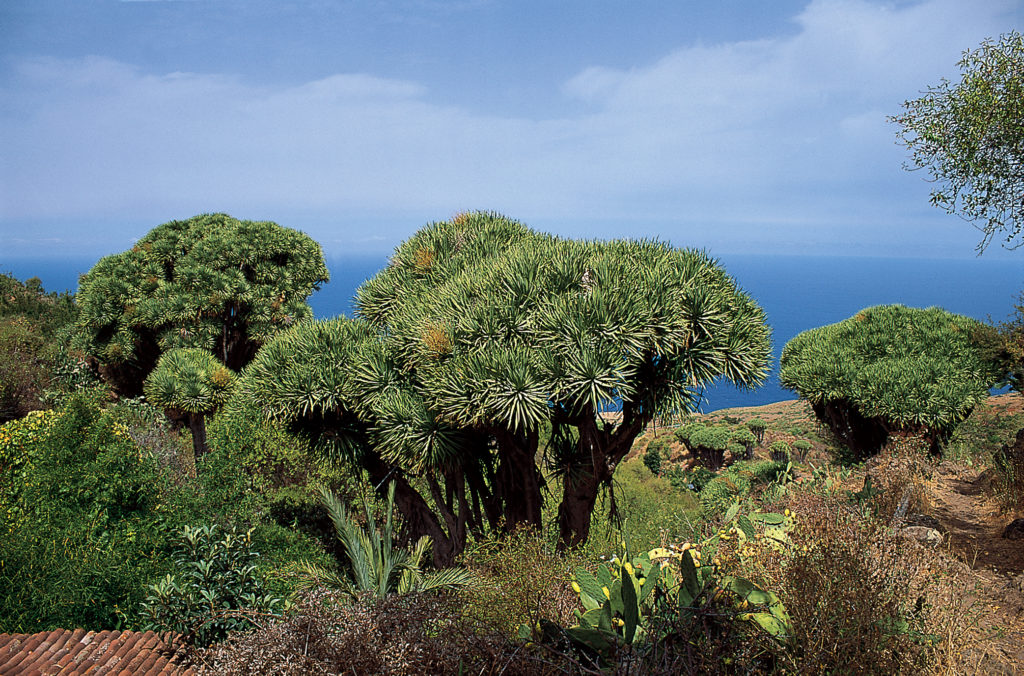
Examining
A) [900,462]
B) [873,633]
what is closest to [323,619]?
[873,633]

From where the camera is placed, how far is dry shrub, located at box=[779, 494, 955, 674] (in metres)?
3.07

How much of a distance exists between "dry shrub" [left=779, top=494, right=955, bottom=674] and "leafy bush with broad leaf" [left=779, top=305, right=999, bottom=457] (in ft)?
26.8

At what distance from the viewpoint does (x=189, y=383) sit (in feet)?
44.3

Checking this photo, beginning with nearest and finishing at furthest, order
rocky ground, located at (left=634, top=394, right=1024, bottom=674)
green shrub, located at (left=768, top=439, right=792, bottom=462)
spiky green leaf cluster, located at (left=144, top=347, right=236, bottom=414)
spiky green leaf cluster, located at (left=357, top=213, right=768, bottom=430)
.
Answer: rocky ground, located at (left=634, top=394, right=1024, bottom=674)
spiky green leaf cluster, located at (left=357, top=213, right=768, bottom=430)
spiky green leaf cluster, located at (left=144, top=347, right=236, bottom=414)
green shrub, located at (left=768, top=439, right=792, bottom=462)

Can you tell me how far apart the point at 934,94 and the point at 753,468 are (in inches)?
593

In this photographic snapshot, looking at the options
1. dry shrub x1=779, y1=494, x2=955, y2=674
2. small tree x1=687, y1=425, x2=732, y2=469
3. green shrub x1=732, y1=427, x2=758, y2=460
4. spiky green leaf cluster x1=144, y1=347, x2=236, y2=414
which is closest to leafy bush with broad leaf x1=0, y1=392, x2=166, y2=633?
spiky green leaf cluster x1=144, y1=347, x2=236, y2=414

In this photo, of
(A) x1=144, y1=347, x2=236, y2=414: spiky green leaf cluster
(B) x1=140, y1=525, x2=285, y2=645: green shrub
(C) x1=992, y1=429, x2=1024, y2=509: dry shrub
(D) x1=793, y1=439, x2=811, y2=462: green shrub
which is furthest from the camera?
(D) x1=793, y1=439, x2=811, y2=462: green shrub

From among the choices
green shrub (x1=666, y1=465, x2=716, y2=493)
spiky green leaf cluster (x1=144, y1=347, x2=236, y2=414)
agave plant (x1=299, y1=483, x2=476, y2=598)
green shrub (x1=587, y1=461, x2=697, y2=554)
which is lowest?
green shrub (x1=666, y1=465, x2=716, y2=493)

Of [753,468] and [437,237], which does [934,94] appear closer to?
[437,237]

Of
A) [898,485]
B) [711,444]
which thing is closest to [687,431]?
[711,444]

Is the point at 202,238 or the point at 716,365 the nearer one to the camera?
the point at 716,365

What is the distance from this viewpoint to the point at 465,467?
28.5 feet

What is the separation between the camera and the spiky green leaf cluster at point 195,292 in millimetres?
17422

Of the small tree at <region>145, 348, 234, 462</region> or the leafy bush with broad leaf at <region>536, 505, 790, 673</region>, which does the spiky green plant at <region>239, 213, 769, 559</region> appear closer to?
the leafy bush with broad leaf at <region>536, 505, 790, 673</region>
